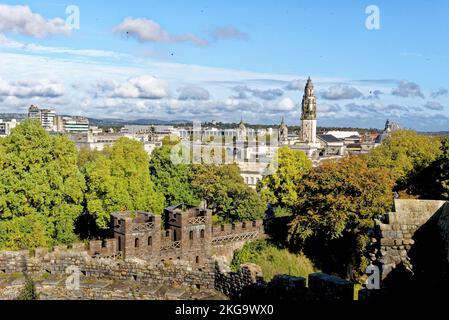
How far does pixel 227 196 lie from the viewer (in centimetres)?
3919

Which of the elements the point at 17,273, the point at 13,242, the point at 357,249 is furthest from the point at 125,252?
the point at 357,249

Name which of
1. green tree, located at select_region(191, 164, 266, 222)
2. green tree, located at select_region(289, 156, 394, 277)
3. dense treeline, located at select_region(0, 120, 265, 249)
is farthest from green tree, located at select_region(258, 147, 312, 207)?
green tree, located at select_region(289, 156, 394, 277)

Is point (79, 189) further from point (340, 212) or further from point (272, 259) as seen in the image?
point (340, 212)

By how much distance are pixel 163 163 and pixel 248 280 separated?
101 feet

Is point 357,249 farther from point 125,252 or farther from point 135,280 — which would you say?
point 135,280

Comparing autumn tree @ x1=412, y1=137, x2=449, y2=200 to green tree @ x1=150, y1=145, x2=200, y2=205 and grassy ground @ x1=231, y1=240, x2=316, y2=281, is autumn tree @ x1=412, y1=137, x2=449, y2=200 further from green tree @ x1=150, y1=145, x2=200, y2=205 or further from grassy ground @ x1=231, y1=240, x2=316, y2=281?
green tree @ x1=150, y1=145, x2=200, y2=205

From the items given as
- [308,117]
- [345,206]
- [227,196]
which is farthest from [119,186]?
[308,117]

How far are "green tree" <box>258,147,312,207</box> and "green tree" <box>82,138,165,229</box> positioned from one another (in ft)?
32.4

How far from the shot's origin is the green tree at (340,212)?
1081 inches

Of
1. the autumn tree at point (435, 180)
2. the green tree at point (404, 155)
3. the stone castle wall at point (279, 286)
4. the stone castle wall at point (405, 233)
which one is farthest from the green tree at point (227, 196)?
the stone castle wall at point (405, 233)

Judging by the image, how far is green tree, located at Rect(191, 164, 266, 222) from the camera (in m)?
37.9

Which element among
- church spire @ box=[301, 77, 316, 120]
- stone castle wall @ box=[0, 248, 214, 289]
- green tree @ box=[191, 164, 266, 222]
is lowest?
green tree @ box=[191, 164, 266, 222]

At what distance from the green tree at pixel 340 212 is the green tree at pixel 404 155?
28.6ft

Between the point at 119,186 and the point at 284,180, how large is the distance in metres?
15.3
